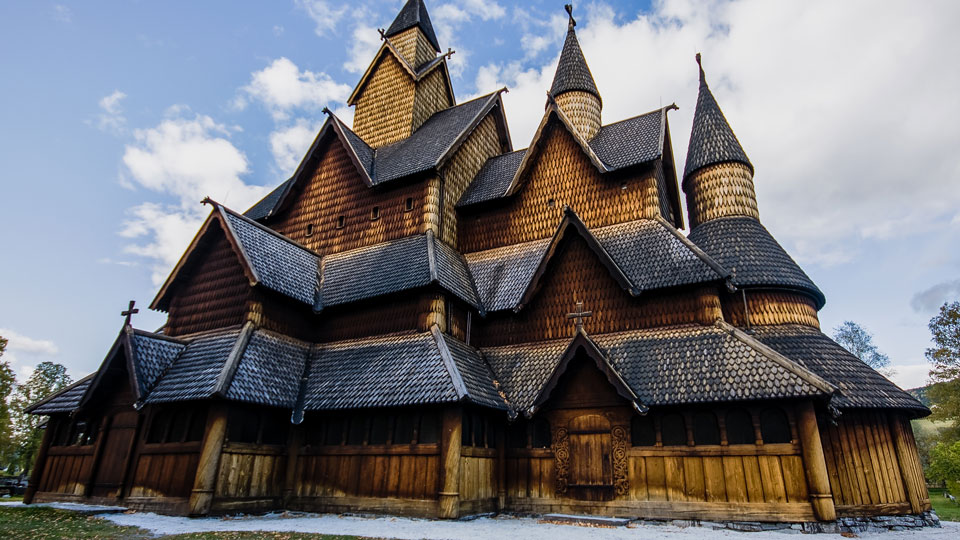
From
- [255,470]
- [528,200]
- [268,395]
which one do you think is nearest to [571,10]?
[528,200]

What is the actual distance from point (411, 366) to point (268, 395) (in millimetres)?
3477

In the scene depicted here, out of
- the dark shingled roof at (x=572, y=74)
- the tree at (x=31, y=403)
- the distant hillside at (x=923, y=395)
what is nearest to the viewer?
the dark shingled roof at (x=572, y=74)

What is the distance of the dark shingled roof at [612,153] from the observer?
1590 centimetres

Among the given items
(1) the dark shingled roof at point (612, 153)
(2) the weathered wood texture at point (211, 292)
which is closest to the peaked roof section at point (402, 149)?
(1) the dark shingled roof at point (612, 153)

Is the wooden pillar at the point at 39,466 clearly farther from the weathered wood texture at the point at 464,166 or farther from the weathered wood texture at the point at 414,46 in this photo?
the weathered wood texture at the point at 414,46

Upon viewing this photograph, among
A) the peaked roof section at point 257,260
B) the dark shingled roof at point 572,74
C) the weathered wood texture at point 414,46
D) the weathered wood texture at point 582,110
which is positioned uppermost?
the weathered wood texture at point 414,46

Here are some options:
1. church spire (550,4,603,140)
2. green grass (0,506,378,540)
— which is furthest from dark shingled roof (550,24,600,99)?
green grass (0,506,378,540)

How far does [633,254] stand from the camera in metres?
14.1

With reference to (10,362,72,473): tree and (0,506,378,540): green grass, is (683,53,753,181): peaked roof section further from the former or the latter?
(10,362,72,473): tree

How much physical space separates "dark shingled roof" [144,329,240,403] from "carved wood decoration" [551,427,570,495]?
788 centimetres

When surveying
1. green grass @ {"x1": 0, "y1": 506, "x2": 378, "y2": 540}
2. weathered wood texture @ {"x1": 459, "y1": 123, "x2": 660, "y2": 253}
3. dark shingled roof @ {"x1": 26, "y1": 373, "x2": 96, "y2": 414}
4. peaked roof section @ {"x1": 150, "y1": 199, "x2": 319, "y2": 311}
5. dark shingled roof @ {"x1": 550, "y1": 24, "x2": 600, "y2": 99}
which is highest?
dark shingled roof @ {"x1": 550, "y1": 24, "x2": 600, "y2": 99}

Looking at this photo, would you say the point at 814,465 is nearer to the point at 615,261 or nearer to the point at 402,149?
the point at 615,261

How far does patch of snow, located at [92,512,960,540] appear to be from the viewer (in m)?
8.83

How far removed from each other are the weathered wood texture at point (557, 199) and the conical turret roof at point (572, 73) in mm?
4445
